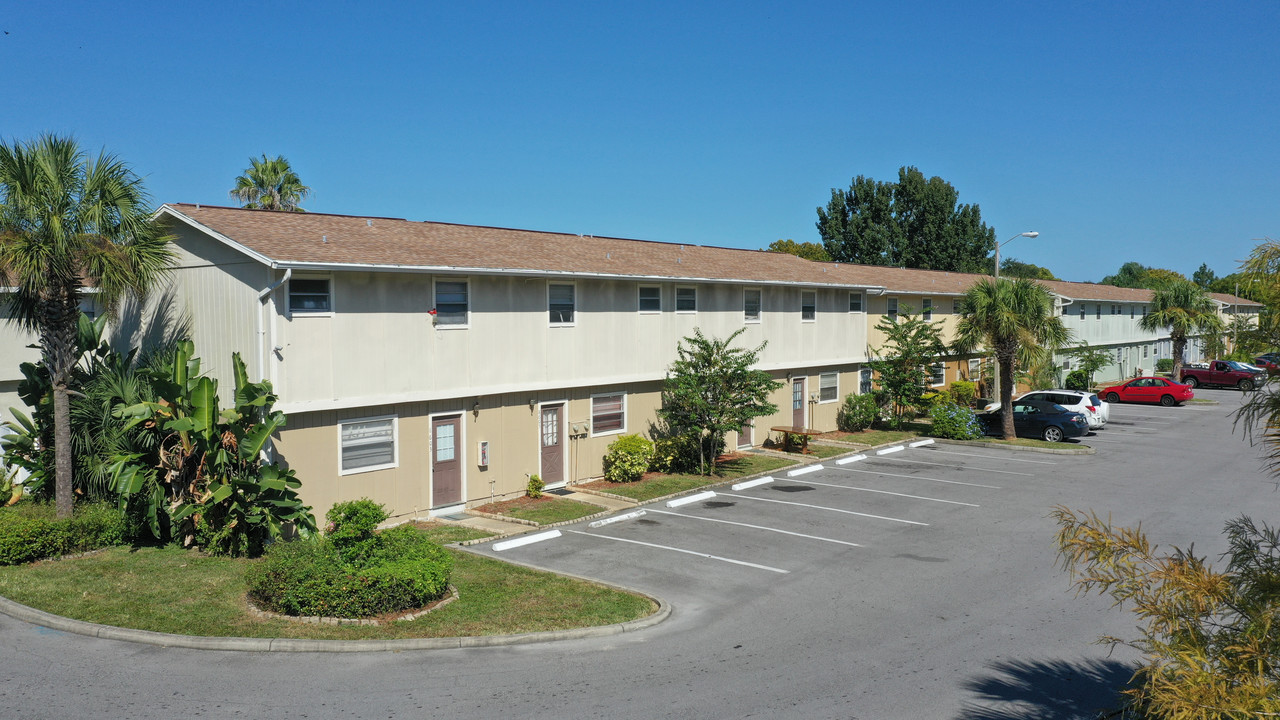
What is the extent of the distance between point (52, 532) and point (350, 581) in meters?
6.69

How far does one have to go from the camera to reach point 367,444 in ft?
59.7

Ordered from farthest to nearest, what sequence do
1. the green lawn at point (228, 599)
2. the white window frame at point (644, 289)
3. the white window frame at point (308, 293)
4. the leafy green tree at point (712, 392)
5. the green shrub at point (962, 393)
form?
the green shrub at point (962, 393) < the white window frame at point (644, 289) < the leafy green tree at point (712, 392) < the white window frame at point (308, 293) < the green lawn at point (228, 599)

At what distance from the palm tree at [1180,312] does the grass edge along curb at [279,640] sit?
4686 centimetres

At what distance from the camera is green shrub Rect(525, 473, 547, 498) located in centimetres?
2105

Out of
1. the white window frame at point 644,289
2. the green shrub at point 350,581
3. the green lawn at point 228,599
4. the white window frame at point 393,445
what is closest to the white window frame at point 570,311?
the white window frame at point 644,289

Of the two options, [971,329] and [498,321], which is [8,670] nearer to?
[498,321]

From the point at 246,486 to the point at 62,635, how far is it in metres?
3.88

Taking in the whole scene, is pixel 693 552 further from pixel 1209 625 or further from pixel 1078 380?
pixel 1078 380

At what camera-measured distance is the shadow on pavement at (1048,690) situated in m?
9.59

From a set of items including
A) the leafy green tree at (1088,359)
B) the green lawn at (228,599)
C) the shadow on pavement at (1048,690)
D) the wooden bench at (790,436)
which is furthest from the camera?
the leafy green tree at (1088,359)

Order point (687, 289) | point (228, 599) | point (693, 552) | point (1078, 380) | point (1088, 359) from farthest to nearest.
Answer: point (1088, 359)
point (1078, 380)
point (687, 289)
point (693, 552)
point (228, 599)

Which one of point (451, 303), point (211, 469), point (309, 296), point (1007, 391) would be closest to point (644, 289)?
point (451, 303)

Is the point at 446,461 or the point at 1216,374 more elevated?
the point at 1216,374

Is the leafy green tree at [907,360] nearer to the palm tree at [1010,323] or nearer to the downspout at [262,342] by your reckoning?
the palm tree at [1010,323]
